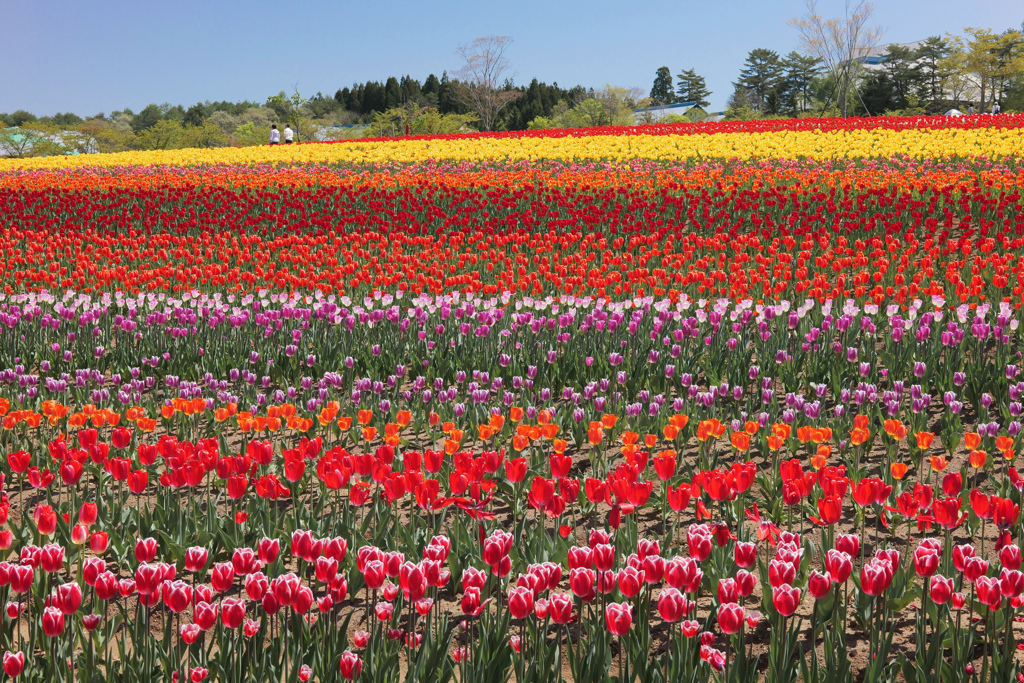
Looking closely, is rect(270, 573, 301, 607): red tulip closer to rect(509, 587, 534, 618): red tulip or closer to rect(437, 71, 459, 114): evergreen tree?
rect(509, 587, 534, 618): red tulip

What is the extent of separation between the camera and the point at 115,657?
119 inches

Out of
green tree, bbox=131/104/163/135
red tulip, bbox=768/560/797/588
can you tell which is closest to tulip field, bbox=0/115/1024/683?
red tulip, bbox=768/560/797/588

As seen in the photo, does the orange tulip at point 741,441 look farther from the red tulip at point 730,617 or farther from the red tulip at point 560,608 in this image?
the red tulip at point 560,608

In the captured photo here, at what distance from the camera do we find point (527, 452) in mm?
4773

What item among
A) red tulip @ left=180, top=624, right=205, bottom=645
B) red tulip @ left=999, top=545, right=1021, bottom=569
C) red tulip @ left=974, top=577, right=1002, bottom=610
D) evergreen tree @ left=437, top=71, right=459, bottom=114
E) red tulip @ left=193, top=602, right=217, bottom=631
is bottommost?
red tulip @ left=180, top=624, right=205, bottom=645

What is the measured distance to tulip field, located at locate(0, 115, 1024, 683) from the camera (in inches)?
95.0

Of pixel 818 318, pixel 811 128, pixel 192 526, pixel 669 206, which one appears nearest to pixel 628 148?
pixel 811 128

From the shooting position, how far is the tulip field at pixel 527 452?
7.92 feet

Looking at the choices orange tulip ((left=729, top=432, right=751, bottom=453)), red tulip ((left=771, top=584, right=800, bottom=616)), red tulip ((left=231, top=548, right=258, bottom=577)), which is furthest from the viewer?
orange tulip ((left=729, top=432, right=751, bottom=453))

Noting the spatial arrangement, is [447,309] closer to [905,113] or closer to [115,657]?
[115,657]

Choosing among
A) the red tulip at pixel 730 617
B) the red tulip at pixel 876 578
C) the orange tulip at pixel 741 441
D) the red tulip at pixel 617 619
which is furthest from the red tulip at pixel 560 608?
the orange tulip at pixel 741 441

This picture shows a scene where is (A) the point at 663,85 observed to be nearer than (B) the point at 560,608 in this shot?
No

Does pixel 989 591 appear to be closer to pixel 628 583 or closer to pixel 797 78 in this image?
pixel 628 583

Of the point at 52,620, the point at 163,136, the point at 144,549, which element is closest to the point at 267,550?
the point at 144,549
